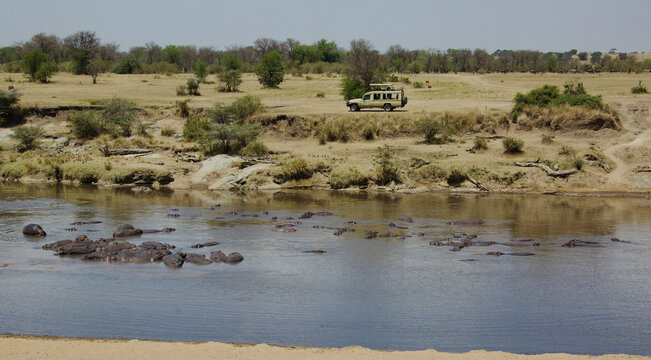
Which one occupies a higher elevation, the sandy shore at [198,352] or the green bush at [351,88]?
the green bush at [351,88]

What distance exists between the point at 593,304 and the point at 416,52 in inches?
3665

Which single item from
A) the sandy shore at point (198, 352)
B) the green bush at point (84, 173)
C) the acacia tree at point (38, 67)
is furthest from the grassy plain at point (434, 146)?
the sandy shore at point (198, 352)

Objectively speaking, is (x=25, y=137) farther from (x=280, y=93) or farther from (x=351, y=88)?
(x=351, y=88)

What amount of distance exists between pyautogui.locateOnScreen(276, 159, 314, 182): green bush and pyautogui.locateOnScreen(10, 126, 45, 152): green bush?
15.1 meters

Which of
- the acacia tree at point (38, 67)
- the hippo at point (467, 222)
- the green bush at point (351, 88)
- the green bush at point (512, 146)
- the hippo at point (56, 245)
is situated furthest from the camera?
the acacia tree at point (38, 67)

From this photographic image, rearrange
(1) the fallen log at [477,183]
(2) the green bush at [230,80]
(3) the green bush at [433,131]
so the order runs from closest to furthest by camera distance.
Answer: (1) the fallen log at [477,183], (3) the green bush at [433,131], (2) the green bush at [230,80]

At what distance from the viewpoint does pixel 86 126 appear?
36469mm

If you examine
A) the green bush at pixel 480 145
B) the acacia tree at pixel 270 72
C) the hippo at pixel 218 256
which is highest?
the acacia tree at pixel 270 72

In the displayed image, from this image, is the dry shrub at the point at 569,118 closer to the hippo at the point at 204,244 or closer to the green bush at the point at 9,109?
the hippo at the point at 204,244

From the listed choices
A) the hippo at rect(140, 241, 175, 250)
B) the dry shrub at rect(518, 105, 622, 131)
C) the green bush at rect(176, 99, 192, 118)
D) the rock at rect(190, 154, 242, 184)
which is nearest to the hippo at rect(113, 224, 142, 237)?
the hippo at rect(140, 241, 175, 250)

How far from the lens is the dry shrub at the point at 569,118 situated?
31969mm

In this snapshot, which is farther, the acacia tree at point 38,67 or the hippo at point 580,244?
the acacia tree at point 38,67

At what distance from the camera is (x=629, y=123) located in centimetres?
3262

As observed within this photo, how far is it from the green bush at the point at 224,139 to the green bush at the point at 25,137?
32.5 ft
